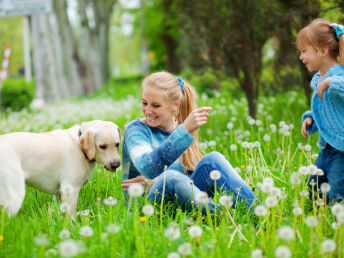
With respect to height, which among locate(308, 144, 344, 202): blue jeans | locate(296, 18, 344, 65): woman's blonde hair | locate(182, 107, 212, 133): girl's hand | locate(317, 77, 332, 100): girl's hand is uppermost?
locate(296, 18, 344, 65): woman's blonde hair

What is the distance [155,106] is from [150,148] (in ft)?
1.14

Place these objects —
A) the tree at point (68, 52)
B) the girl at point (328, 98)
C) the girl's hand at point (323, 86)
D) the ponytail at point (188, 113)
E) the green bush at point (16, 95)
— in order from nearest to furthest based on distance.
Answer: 1. the girl's hand at point (323, 86)
2. the girl at point (328, 98)
3. the ponytail at point (188, 113)
4. the green bush at point (16, 95)
5. the tree at point (68, 52)

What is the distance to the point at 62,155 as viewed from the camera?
10.4ft

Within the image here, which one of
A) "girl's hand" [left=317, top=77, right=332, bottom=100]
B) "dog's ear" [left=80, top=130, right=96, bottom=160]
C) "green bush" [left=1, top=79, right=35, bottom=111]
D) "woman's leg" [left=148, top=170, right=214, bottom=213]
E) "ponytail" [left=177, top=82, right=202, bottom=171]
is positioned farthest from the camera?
"green bush" [left=1, top=79, right=35, bottom=111]

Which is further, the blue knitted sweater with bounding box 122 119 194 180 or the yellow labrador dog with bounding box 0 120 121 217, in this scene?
the yellow labrador dog with bounding box 0 120 121 217

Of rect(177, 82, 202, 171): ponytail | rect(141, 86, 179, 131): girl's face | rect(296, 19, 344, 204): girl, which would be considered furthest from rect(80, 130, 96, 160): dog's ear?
rect(296, 19, 344, 204): girl

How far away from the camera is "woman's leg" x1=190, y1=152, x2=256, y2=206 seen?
10.5ft

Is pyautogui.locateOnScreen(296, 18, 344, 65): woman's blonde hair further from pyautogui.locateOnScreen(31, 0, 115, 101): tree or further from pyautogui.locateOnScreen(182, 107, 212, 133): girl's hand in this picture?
pyautogui.locateOnScreen(31, 0, 115, 101): tree

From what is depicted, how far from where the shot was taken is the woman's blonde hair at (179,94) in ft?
10.4

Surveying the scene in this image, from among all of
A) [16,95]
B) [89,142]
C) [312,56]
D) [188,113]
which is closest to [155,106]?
[188,113]

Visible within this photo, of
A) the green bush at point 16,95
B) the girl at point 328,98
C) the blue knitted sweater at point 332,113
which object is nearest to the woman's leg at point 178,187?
the girl at point 328,98

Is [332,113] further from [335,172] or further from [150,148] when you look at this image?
[150,148]

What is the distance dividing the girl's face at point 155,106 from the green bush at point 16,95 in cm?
976

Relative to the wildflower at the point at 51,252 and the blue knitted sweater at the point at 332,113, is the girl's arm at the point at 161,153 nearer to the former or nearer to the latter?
the wildflower at the point at 51,252
